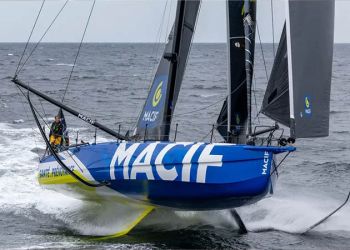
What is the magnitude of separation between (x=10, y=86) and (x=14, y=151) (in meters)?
21.8

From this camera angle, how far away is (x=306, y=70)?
934cm

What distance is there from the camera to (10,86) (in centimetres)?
3884

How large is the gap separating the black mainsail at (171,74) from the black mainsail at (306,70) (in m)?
2.58

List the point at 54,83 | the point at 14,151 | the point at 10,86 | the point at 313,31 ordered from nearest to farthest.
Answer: the point at 313,31
the point at 14,151
the point at 10,86
the point at 54,83

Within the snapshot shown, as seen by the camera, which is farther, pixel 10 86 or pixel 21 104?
pixel 10 86

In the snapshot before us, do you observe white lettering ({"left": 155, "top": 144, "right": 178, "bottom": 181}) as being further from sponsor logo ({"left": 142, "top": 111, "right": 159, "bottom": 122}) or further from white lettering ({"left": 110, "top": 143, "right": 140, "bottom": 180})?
sponsor logo ({"left": 142, "top": 111, "right": 159, "bottom": 122})

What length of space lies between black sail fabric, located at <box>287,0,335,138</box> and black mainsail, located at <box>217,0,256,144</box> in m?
1.15

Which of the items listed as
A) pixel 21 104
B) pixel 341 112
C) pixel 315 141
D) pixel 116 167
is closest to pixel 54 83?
pixel 21 104

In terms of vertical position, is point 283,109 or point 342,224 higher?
point 283,109

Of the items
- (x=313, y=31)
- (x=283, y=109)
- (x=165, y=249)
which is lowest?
(x=165, y=249)

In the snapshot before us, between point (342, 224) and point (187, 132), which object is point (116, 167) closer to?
point (342, 224)

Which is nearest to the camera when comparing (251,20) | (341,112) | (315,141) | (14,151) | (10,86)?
(251,20)

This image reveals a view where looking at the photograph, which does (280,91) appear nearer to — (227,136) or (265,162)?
(265,162)

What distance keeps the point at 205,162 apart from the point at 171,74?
2.54m
